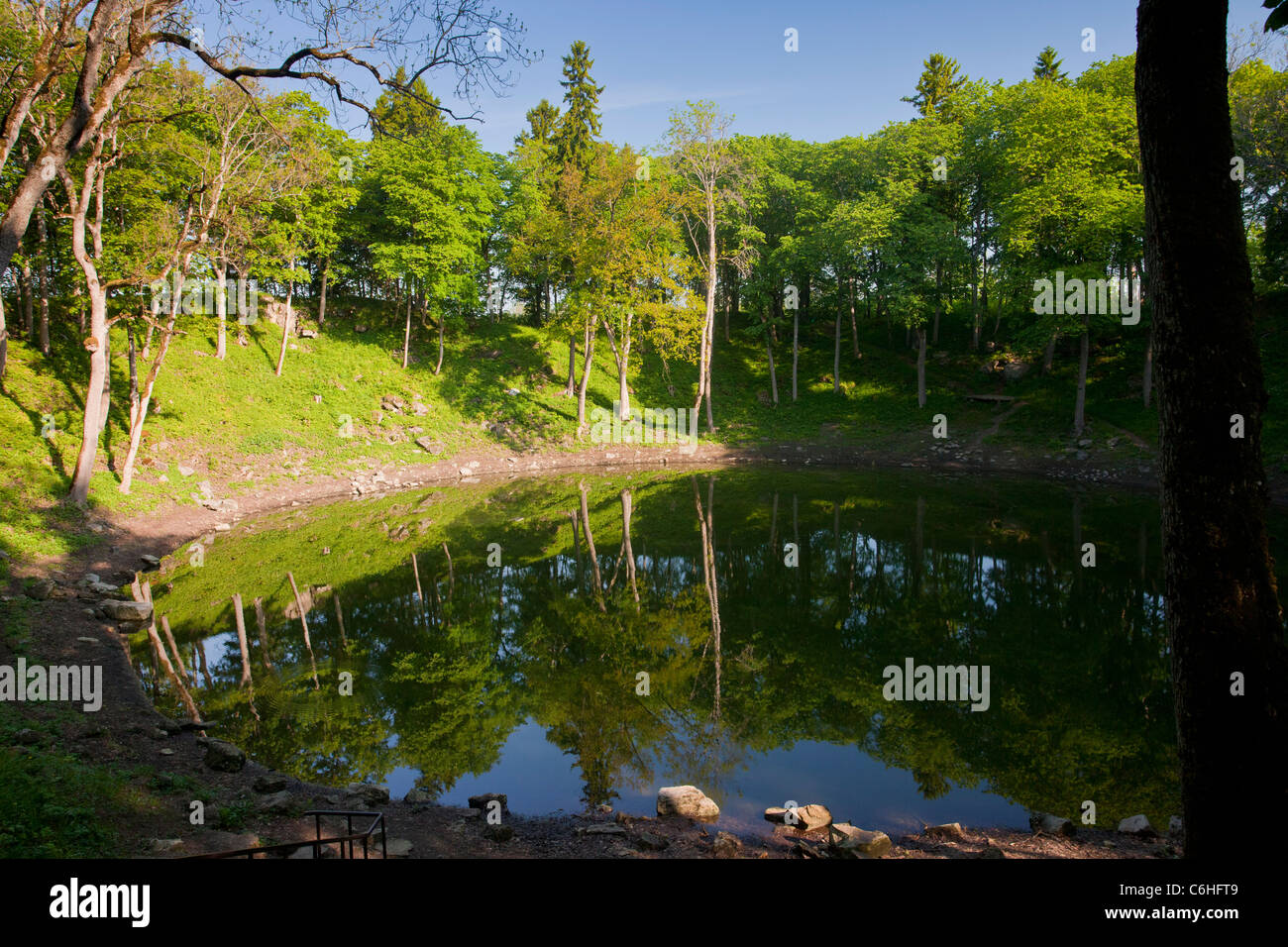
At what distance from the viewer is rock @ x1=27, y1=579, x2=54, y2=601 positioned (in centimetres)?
1321

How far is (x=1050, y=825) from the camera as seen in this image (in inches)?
278

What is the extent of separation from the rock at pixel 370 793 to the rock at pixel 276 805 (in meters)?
0.69

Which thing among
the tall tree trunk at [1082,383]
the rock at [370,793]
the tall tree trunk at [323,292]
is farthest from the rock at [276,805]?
the tall tree trunk at [323,292]

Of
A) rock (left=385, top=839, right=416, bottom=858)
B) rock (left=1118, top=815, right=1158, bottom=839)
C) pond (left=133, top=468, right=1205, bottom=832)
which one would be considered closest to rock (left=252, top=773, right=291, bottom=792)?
pond (left=133, top=468, right=1205, bottom=832)

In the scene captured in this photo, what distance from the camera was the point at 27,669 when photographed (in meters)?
9.63

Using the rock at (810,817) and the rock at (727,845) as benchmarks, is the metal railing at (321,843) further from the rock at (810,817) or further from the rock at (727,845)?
the rock at (810,817)

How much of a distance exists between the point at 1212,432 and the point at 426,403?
115ft

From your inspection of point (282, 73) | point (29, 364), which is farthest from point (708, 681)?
point (29, 364)

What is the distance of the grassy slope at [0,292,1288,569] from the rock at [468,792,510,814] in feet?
44.5

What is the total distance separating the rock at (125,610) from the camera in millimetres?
13211

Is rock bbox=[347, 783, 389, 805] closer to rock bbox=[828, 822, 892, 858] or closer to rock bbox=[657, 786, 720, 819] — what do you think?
rock bbox=[657, 786, 720, 819]

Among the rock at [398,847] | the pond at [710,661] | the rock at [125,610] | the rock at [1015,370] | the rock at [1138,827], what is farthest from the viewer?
the rock at [1015,370]

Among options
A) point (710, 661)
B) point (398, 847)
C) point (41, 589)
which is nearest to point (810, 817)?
point (398, 847)

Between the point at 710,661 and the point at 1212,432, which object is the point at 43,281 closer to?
the point at 710,661
